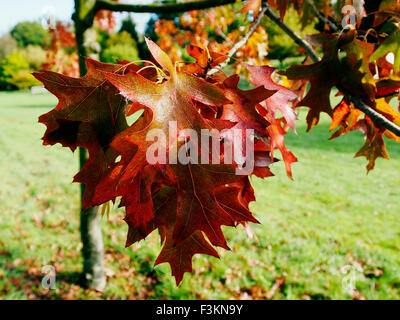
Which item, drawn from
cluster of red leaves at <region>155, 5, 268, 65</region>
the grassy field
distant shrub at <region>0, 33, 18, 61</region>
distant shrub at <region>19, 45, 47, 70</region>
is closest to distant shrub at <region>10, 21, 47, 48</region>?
distant shrub at <region>0, 33, 18, 61</region>

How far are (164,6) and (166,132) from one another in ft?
6.09

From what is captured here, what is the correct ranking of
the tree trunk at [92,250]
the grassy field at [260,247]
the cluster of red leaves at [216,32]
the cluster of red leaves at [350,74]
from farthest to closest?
the cluster of red leaves at [216,32]
the grassy field at [260,247]
the tree trunk at [92,250]
the cluster of red leaves at [350,74]

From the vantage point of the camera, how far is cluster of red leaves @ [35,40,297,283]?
2.90 ft

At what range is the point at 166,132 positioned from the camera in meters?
0.88

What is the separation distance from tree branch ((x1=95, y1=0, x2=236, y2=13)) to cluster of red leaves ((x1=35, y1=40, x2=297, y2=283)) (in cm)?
117

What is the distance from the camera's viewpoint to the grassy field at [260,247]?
11.3 feet

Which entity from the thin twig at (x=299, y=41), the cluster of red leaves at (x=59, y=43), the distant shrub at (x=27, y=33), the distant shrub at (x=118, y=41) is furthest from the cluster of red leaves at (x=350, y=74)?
the distant shrub at (x=27, y=33)

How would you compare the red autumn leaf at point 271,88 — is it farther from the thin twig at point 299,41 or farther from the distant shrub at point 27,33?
the distant shrub at point 27,33

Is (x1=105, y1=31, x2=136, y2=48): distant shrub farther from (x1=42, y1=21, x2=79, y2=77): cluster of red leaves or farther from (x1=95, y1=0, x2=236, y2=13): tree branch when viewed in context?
(x1=95, y1=0, x2=236, y2=13): tree branch

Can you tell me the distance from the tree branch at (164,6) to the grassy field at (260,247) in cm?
150

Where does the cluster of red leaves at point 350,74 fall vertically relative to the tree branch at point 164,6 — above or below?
below

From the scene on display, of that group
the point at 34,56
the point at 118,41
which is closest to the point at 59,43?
the point at 118,41

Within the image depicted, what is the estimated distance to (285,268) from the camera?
3.78 metres
